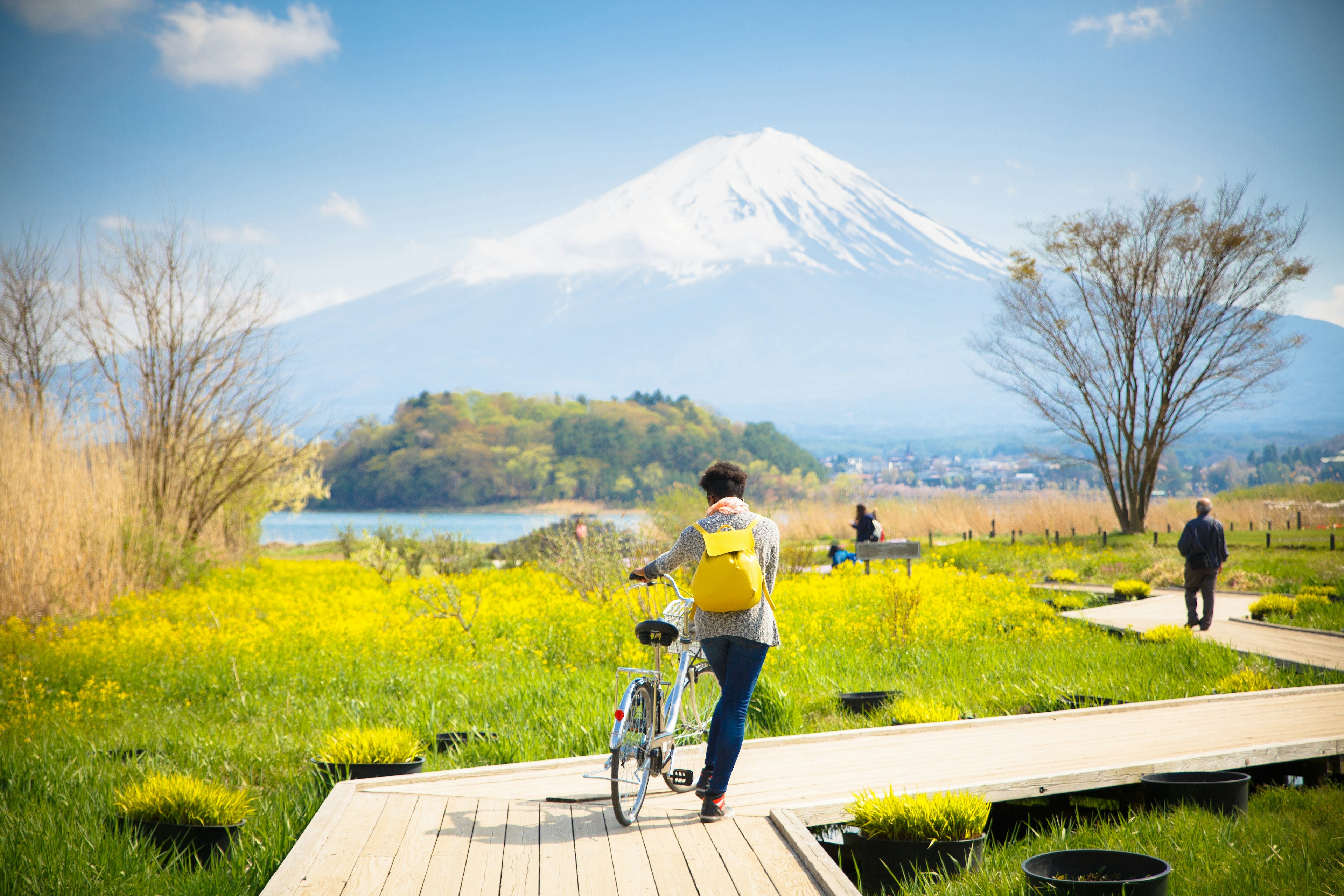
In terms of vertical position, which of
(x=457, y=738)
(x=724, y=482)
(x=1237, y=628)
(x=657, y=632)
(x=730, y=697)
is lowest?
(x=1237, y=628)

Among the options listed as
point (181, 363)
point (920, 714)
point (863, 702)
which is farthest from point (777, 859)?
point (181, 363)

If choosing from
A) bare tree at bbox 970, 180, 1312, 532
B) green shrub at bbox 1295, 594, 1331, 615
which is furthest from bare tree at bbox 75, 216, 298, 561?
bare tree at bbox 970, 180, 1312, 532

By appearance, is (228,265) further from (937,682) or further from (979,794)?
(979,794)

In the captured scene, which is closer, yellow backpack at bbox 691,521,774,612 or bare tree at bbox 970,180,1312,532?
yellow backpack at bbox 691,521,774,612

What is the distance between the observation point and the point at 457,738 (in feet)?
20.3

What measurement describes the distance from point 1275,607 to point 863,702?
23.9ft

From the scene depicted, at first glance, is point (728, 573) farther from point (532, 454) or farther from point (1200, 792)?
point (532, 454)

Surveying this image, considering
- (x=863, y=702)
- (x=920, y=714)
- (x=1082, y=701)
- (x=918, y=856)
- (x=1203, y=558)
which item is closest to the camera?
(x=918, y=856)

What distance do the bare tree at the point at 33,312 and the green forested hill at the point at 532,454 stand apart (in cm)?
5576

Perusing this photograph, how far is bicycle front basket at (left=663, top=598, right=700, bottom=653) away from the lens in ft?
14.9

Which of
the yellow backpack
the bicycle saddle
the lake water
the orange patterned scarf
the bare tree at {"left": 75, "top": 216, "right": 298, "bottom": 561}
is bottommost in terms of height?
the lake water

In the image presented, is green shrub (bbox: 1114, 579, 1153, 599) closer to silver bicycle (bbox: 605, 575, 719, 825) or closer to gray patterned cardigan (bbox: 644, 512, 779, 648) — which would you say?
→ silver bicycle (bbox: 605, 575, 719, 825)

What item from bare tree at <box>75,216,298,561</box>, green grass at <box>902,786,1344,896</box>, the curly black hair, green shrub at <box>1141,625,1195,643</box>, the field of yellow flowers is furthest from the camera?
bare tree at <box>75,216,298,561</box>

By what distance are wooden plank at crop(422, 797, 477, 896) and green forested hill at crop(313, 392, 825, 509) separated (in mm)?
66927
